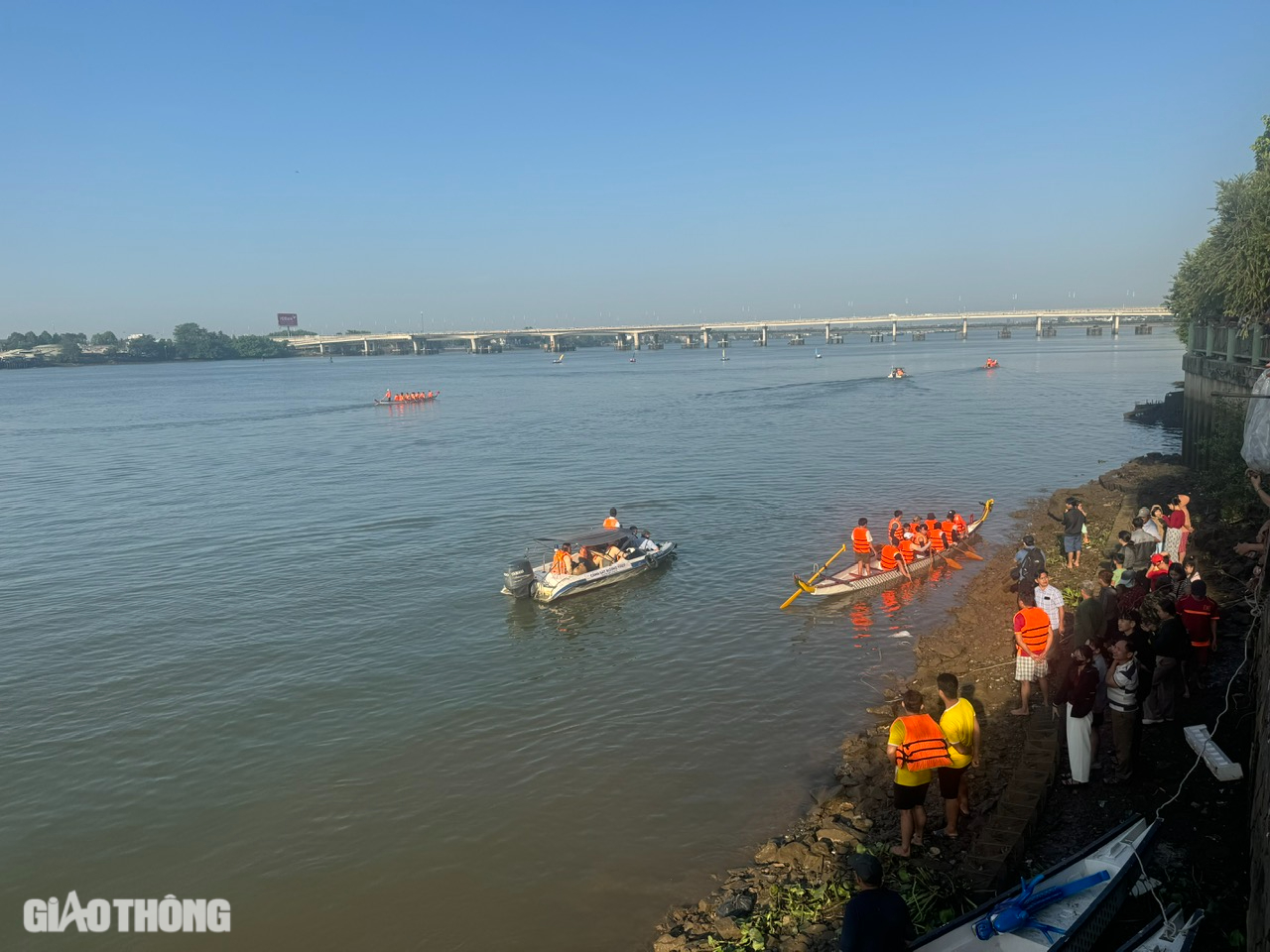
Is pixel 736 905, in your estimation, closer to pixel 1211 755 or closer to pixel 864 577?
pixel 1211 755

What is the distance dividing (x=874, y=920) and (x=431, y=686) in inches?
516

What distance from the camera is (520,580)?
22797mm

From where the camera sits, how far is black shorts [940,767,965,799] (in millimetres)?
9352

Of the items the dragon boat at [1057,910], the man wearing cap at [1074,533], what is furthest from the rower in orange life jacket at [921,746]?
the man wearing cap at [1074,533]

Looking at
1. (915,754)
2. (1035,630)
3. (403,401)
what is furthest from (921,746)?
(403,401)

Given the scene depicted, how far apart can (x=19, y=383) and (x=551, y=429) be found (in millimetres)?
151416

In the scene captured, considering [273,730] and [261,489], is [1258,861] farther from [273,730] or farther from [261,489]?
[261,489]

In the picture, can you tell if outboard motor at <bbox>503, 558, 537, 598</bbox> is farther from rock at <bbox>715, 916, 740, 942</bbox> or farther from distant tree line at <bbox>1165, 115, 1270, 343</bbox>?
distant tree line at <bbox>1165, 115, 1270, 343</bbox>

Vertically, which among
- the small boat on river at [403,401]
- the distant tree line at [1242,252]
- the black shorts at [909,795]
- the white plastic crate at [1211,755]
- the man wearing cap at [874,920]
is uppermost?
the distant tree line at [1242,252]

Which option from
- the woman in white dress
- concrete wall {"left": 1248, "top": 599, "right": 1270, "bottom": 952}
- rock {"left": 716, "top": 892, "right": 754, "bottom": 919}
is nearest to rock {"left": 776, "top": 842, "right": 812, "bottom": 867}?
rock {"left": 716, "top": 892, "right": 754, "bottom": 919}

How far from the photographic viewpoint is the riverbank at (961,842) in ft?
27.4

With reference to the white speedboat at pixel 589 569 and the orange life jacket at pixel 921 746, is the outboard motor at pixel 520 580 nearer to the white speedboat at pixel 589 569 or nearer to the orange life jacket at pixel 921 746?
the white speedboat at pixel 589 569

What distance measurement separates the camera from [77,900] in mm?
11633

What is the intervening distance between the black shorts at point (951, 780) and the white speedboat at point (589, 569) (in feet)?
47.8
